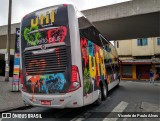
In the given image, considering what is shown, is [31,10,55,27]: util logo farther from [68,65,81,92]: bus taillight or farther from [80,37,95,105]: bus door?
[68,65,81,92]: bus taillight

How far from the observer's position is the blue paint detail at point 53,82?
6828mm

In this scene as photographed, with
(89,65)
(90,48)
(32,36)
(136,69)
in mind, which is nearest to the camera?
(32,36)

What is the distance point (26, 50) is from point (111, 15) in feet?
32.0

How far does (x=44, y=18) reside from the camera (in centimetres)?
741

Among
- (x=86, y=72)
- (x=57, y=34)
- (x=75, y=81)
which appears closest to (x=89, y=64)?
(x=86, y=72)

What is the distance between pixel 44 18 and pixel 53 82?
7.60ft

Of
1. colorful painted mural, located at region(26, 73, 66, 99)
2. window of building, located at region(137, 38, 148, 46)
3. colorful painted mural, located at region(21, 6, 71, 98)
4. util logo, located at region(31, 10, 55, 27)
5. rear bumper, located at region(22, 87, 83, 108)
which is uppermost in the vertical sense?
window of building, located at region(137, 38, 148, 46)

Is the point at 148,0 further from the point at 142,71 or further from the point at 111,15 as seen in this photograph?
the point at 142,71

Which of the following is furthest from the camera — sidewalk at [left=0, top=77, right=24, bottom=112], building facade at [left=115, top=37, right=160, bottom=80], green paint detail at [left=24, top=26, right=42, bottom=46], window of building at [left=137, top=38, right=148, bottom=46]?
window of building at [left=137, top=38, right=148, bottom=46]

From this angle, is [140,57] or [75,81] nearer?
[75,81]

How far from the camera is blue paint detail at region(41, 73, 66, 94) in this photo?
6828mm

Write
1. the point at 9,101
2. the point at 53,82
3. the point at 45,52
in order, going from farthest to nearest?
the point at 9,101 < the point at 45,52 < the point at 53,82

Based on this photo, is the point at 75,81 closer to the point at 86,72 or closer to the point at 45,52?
the point at 86,72

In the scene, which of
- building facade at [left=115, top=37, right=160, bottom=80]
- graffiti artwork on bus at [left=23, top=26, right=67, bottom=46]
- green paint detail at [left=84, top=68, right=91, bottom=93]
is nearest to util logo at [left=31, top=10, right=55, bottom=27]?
graffiti artwork on bus at [left=23, top=26, right=67, bottom=46]
